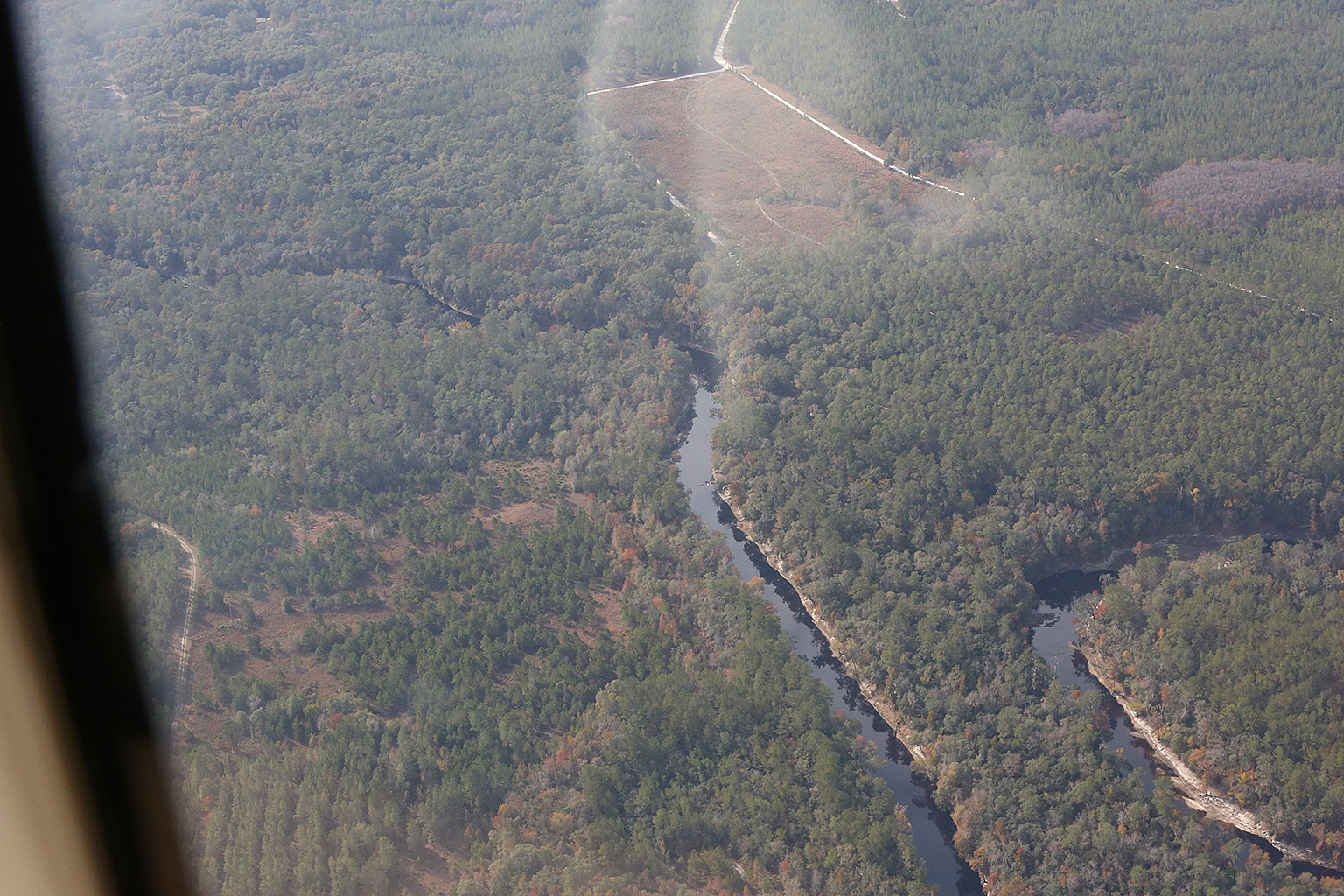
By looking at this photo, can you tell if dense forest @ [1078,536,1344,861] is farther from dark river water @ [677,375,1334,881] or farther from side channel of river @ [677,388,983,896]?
side channel of river @ [677,388,983,896]

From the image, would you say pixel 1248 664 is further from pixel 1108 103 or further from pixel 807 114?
pixel 807 114

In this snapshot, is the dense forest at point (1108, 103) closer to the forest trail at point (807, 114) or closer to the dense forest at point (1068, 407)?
the dense forest at point (1068, 407)

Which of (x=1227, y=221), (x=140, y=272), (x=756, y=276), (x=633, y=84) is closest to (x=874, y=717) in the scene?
(x=756, y=276)

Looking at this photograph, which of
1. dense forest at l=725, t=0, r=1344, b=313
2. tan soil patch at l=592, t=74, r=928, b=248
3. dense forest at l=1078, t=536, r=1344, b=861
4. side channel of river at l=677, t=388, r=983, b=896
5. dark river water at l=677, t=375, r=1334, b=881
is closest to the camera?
dense forest at l=1078, t=536, r=1344, b=861

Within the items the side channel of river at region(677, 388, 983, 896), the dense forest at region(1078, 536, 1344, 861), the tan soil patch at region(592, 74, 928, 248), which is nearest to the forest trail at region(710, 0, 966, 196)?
the tan soil patch at region(592, 74, 928, 248)

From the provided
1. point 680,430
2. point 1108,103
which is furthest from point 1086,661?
point 1108,103

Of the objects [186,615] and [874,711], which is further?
[186,615]

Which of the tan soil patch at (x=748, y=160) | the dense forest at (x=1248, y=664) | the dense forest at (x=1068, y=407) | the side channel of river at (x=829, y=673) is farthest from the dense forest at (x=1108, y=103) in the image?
the side channel of river at (x=829, y=673)

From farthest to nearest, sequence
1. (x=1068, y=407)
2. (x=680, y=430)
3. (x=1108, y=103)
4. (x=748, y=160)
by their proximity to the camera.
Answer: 1. (x=748, y=160)
2. (x=1108, y=103)
3. (x=680, y=430)
4. (x=1068, y=407)
